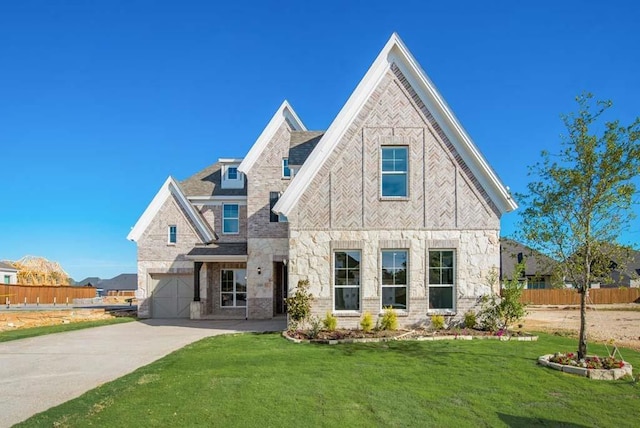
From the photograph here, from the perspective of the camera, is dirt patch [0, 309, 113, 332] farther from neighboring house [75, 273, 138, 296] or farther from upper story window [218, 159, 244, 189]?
neighboring house [75, 273, 138, 296]

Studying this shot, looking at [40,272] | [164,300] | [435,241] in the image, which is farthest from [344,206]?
[40,272]

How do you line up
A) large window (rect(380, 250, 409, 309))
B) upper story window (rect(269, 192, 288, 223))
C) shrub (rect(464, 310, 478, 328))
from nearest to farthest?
shrub (rect(464, 310, 478, 328)), large window (rect(380, 250, 409, 309)), upper story window (rect(269, 192, 288, 223))

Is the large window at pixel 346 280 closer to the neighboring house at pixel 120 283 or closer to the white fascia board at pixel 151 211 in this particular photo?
the white fascia board at pixel 151 211

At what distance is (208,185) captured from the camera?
83.9 feet

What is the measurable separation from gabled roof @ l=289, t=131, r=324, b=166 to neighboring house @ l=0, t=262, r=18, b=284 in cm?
4983

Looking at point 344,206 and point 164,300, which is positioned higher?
point 344,206

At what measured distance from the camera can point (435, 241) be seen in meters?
15.6

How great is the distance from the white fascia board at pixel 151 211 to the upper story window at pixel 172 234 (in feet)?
3.69

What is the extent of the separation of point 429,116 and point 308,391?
11317 millimetres

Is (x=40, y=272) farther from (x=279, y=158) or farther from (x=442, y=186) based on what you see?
(x=442, y=186)

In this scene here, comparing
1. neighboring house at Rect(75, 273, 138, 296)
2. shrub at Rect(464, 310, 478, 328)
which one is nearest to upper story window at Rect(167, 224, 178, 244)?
shrub at Rect(464, 310, 478, 328)

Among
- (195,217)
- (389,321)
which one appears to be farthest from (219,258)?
(389,321)

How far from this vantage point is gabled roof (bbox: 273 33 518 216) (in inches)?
614

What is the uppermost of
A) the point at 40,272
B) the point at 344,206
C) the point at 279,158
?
the point at 279,158
